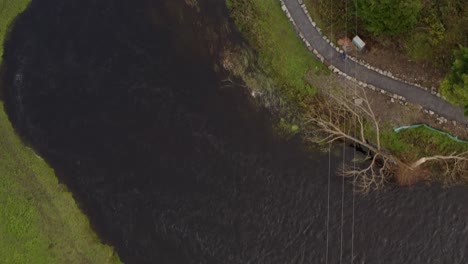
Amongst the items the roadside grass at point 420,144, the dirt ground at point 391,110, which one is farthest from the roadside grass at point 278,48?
the roadside grass at point 420,144

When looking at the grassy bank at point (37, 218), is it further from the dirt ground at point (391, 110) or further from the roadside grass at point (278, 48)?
the dirt ground at point (391, 110)

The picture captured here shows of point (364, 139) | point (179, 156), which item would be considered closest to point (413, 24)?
point (364, 139)

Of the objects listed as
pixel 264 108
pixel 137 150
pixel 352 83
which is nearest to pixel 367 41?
pixel 352 83

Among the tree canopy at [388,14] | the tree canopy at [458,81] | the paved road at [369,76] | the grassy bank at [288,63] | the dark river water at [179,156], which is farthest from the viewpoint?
the dark river water at [179,156]

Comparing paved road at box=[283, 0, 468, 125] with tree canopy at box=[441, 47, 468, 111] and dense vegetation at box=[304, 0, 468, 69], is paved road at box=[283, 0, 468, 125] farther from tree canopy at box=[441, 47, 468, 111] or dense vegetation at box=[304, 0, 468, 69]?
tree canopy at box=[441, 47, 468, 111]

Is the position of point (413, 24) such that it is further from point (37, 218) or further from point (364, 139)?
point (37, 218)

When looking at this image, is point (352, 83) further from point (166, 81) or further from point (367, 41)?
point (166, 81)
